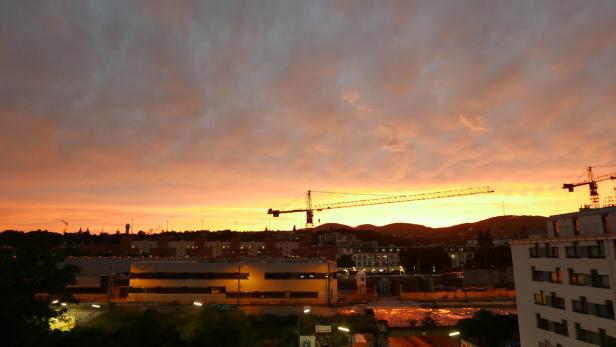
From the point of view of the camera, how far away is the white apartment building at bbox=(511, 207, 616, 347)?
24516mm

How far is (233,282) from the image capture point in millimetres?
61469

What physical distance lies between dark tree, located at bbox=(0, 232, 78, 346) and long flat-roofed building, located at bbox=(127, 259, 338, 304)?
42892mm

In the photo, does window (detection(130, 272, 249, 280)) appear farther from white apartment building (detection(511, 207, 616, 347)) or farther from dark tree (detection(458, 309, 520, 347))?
white apartment building (detection(511, 207, 616, 347))

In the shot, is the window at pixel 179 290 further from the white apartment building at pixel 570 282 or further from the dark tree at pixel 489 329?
the white apartment building at pixel 570 282

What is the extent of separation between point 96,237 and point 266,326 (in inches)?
6062

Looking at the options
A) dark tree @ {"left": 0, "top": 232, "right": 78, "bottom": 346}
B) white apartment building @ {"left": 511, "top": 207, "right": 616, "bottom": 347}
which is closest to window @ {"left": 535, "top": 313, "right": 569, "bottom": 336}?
white apartment building @ {"left": 511, "top": 207, "right": 616, "bottom": 347}

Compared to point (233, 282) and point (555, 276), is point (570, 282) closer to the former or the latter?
point (555, 276)

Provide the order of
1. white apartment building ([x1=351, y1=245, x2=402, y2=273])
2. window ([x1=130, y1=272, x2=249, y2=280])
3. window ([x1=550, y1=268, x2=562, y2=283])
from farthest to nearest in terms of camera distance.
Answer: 1. white apartment building ([x1=351, y1=245, x2=402, y2=273])
2. window ([x1=130, y1=272, x2=249, y2=280])
3. window ([x1=550, y1=268, x2=562, y2=283])

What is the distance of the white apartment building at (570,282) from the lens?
2452cm

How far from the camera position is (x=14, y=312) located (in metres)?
16.5

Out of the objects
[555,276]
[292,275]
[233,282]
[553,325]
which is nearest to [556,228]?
[555,276]

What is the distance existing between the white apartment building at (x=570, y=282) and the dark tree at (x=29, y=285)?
28408 millimetres

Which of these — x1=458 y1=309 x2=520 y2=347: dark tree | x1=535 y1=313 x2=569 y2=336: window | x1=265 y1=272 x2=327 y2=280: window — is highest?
x1=265 y1=272 x2=327 y2=280: window

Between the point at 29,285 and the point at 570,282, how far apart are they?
31346mm
